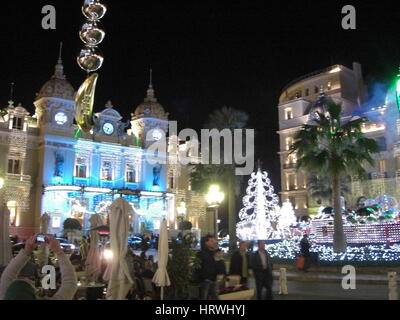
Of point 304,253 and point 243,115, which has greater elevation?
point 243,115

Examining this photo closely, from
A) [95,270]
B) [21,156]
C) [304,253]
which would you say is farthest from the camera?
[21,156]

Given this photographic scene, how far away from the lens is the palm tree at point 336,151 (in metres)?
22.3

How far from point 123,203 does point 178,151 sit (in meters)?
43.7

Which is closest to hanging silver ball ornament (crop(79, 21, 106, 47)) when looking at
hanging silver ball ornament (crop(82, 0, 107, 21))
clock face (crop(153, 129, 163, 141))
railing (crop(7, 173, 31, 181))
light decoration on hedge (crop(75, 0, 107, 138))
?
light decoration on hedge (crop(75, 0, 107, 138))

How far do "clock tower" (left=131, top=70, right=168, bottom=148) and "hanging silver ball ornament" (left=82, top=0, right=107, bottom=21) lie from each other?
126 feet

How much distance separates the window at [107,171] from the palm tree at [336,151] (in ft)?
92.8

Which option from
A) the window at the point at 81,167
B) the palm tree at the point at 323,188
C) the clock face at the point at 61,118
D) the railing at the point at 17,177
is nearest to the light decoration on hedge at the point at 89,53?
the railing at the point at 17,177

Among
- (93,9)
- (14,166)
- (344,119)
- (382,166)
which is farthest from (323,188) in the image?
(93,9)

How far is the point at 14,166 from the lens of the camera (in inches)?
1670

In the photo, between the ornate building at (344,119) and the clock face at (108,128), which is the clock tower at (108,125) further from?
the ornate building at (344,119)

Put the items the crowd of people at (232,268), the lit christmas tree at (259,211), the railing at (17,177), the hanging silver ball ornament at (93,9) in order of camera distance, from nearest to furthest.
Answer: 1. the crowd of people at (232,268)
2. the hanging silver ball ornament at (93,9)
3. the lit christmas tree at (259,211)
4. the railing at (17,177)

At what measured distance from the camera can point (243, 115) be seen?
32.0 m
